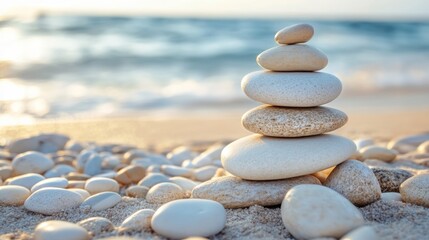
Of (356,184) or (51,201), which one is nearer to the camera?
(356,184)

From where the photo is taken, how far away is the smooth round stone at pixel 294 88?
2867 mm

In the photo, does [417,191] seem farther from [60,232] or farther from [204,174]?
[60,232]

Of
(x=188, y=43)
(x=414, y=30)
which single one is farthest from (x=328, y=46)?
(x=414, y=30)

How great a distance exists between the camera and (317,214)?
7.57ft

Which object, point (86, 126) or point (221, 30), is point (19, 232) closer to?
point (86, 126)

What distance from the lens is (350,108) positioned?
7.59 meters

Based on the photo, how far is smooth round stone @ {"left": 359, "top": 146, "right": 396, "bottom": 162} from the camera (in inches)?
163

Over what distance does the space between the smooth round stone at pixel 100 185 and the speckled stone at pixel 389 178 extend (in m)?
1.68

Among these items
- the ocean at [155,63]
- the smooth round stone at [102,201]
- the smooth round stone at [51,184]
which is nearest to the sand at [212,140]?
the smooth round stone at [102,201]

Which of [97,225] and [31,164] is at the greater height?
[97,225]

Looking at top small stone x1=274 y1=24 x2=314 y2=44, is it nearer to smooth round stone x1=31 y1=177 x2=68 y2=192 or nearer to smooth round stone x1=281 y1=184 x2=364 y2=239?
smooth round stone x1=281 y1=184 x2=364 y2=239

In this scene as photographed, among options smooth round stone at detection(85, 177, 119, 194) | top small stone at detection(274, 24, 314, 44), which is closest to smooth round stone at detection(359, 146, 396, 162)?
top small stone at detection(274, 24, 314, 44)

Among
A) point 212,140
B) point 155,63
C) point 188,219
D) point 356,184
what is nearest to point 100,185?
point 188,219

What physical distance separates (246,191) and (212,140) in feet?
9.63
